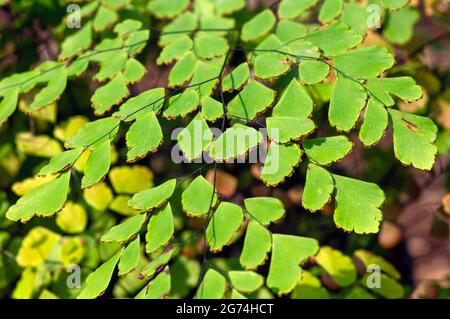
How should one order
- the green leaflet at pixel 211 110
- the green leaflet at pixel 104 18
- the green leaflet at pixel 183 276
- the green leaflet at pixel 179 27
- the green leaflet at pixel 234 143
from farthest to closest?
the green leaflet at pixel 183 276
the green leaflet at pixel 104 18
the green leaflet at pixel 179 27
the green leaflet at pixel 211 110
the green leaflet at pixel 234 143

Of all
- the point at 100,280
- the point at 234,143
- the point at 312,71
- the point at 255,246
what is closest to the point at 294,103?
the point at 312,71

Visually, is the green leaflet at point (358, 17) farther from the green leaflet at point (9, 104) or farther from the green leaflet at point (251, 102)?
the green leaflet at point (9, 104)

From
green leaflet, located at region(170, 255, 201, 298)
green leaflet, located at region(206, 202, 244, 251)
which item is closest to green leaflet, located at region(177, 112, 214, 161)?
green leaflet, located at region(206, 202, 244, 251)

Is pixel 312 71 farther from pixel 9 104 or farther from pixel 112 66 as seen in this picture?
pixel 9 104

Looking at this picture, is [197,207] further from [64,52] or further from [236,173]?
[236,173]

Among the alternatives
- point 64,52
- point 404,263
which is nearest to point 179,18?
point 64,52

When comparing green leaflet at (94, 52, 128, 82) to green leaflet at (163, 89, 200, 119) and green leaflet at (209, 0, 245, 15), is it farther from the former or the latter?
green leaflet at (209, 0, 245, 15)

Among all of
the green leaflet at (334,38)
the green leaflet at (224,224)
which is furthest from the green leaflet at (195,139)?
the green leaflet at (334,38)
